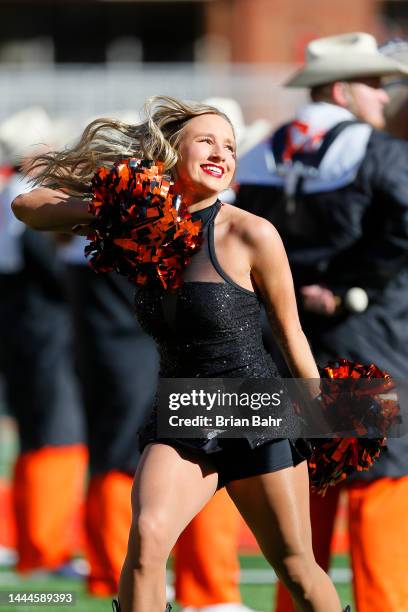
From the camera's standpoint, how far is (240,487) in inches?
155

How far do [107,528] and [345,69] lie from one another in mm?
2344

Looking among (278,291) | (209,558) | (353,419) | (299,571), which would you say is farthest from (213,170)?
(209,558)

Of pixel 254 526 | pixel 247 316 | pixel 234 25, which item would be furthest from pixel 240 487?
pixel 234 25

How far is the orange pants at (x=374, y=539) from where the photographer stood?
187 inches

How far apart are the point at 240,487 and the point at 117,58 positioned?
17007 mm

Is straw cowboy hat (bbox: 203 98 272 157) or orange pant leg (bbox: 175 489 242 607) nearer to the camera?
orange pant leg (bbox: 175 489 242 607)

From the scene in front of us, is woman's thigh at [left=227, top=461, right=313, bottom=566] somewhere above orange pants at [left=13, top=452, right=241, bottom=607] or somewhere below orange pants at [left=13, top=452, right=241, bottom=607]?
above

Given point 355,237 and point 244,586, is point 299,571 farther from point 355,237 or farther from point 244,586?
point 244,586

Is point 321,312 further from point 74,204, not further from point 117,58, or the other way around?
point 117,58

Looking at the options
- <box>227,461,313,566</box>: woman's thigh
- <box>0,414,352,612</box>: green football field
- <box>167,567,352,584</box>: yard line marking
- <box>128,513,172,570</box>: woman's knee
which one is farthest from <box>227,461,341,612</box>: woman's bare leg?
<box>167,567,352,584</box>: yard line marking

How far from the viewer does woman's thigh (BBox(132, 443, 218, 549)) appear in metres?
3.76

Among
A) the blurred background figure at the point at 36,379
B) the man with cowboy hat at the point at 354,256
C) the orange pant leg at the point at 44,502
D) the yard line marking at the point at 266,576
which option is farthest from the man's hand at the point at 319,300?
the orange pant leg at the point at 44,502

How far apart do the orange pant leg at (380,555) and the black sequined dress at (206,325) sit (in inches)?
40.5

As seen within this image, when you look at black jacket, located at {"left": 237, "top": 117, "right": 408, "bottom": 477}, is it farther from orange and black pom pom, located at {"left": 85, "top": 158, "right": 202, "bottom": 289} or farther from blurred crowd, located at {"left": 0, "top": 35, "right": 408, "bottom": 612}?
orange and black pom pom, located at {"left": 85, "top": 158, "right": 202, "bottom": 289}
